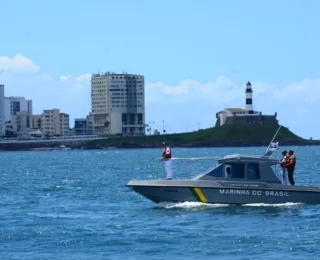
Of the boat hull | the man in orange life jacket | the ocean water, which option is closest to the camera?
the ocean water

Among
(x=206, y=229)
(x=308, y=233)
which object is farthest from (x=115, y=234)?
(x=308, y=233)

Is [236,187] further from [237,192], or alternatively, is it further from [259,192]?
[259,192]

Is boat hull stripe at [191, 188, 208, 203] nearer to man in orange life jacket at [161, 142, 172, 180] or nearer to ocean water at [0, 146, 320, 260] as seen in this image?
ocean water at [0, 146, 320, 260]

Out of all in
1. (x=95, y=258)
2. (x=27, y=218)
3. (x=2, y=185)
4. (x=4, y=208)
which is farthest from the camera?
(x=2, y=185)

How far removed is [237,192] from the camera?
3173 centimetres

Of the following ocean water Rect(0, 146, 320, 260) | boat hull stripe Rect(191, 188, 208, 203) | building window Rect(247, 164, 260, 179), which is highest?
building window Rect(247, 164, 260, 179)

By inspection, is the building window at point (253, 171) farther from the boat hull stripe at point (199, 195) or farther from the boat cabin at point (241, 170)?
the boat hull stripe at point (199, 195)

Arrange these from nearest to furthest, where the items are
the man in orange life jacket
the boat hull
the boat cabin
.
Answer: the boat hull
the boat cabin
the man in orange life jacket

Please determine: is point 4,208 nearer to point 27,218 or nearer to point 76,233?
point 27,218

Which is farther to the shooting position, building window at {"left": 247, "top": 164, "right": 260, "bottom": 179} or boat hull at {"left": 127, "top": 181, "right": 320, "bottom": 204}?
building window at {"left": 247, "top": 164, "right": 260, "bottom": 179}

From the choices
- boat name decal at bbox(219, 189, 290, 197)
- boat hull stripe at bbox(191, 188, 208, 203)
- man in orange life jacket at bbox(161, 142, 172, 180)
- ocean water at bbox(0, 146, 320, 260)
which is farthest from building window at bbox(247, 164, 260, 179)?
man in orange life jacket at bbox(161, 142, 172, 180)

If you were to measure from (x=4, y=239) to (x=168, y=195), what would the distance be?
24.1ft

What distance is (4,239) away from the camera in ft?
86.1

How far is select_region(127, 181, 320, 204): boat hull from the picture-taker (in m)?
31.6
